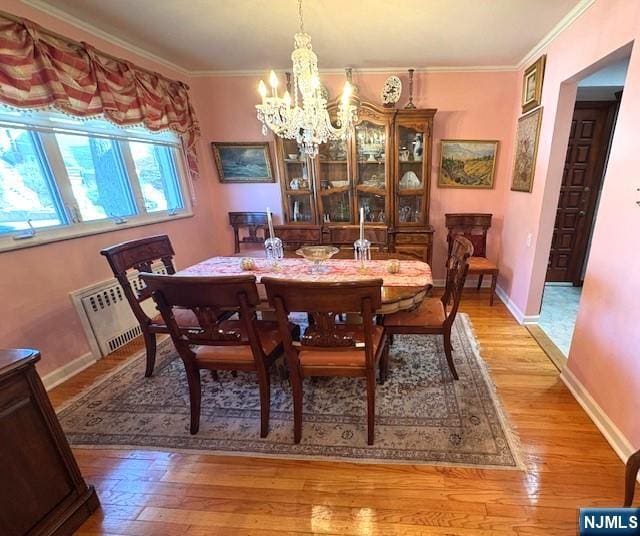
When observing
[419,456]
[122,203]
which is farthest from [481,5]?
[122,203]

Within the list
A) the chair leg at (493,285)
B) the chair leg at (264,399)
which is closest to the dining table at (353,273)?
the chair leg at (264,399)

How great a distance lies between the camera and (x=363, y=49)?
8.32ft

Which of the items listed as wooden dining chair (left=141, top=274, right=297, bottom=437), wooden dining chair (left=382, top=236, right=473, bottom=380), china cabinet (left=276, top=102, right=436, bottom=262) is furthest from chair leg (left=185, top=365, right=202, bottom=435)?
china cabinet (left=276, top=102, right=436, bottom=262)

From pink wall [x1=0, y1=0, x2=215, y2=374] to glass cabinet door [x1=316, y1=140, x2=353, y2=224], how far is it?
189 centimetres

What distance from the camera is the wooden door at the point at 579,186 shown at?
3027 mm

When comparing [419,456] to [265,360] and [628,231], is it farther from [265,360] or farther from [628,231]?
[628,231]

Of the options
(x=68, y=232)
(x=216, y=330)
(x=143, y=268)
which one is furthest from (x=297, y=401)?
(x=68, y=232)

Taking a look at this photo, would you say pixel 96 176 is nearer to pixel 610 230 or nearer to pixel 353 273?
pixel 353 273

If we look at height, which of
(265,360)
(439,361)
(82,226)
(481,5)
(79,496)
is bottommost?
(439,361)

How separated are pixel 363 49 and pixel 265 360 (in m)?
2.72

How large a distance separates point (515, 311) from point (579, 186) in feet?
5.70

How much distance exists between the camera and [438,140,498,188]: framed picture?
310cm

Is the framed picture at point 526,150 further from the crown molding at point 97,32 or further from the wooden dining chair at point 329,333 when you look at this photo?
the crown molding at point 97,32

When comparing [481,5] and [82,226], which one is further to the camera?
[82,226]
